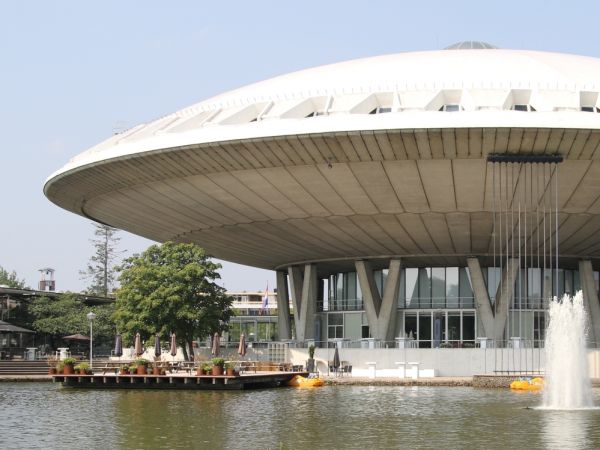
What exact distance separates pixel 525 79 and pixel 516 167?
484 cm

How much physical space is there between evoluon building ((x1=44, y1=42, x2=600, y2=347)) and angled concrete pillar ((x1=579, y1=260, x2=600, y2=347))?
105 millimetres

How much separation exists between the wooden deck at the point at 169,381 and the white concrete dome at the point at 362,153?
27.0 feet

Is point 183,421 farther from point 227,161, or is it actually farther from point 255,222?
point 255,222

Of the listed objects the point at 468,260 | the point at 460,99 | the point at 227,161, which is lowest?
the point at 468,260

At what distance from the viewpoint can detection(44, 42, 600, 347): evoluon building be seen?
128 ft

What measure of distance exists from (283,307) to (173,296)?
17.2 metres

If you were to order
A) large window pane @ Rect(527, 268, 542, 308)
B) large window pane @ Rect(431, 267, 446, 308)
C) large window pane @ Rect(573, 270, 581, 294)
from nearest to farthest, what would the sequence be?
large window pane @ Rect(527, 268, 542, 308)
large window pane @ Rect(431, 267, 446, 308)
large window pane @ Rect(573, 270, 581, 294)

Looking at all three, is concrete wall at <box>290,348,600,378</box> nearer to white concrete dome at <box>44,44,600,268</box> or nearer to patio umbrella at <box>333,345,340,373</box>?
patio umbrella at <box>333,345,340,373</box>

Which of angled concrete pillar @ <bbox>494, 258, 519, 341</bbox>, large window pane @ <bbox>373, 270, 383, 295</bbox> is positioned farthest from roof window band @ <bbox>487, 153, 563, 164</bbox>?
large window pane @ <bbox>373, 270, 383, 295</bbox>

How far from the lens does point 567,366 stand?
31.4m

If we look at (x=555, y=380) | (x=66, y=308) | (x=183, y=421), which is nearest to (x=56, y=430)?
(x=183, y=421)

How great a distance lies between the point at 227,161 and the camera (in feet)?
135

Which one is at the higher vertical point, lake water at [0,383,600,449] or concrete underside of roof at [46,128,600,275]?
concrete underside of roof at [46,128,600,275]

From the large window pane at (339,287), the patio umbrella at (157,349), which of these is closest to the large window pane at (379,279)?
the large window pane at (339,287)
